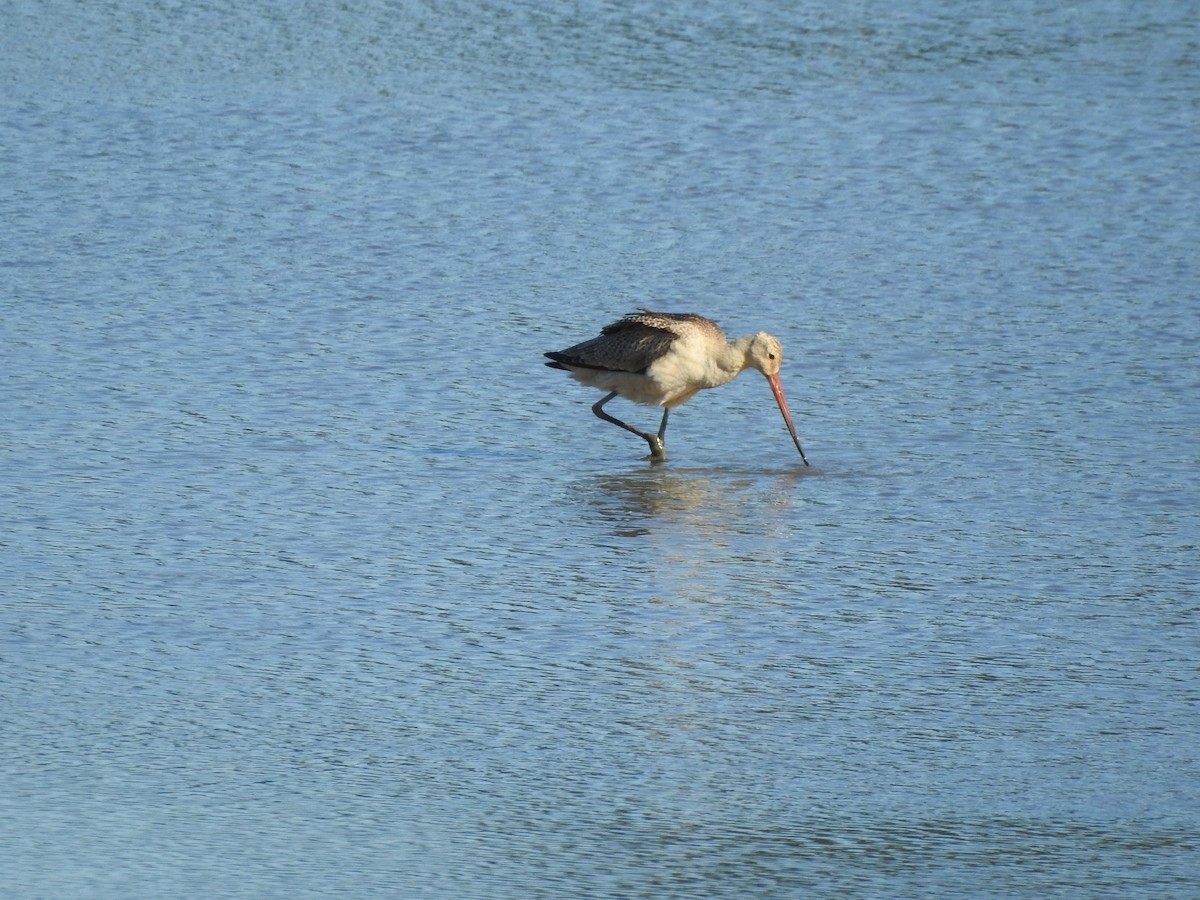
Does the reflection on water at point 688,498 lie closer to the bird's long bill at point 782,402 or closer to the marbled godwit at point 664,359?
the bird's long bill at point 782,402

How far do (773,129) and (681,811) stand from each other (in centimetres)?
993

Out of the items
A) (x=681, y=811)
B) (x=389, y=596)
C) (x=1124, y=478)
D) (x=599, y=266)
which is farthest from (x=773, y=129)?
(x=681, y=811)

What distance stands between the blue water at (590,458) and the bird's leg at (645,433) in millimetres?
142

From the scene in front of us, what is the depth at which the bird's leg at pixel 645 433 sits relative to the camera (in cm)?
1018

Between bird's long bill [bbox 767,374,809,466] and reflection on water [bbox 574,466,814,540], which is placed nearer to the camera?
reflection on water [bbox 574,466,814,540]

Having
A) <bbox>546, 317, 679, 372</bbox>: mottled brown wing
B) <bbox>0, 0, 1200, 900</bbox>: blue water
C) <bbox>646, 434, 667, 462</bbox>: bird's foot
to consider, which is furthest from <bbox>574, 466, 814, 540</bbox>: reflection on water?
<bbox>546, 317, 679, 372</bbox>: mottled brown wing

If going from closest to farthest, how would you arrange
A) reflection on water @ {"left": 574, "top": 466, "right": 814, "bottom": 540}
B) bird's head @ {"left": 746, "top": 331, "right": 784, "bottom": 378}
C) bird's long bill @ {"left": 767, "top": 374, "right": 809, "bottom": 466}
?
reflection on water @ {"left": 574, "top": 466, "right": 814, "bottom": 540}
bird's long bill @ {"left": 767, "top": 374, "right": 809, "bottom": 466}
bird's head @ {"left": 746, "top": 331, "right": 784, "bottom": 378}

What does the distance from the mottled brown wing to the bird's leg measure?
0.20 m

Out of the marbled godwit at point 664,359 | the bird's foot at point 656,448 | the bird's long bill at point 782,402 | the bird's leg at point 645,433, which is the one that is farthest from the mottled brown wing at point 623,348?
the bird's long bill at point 782,402

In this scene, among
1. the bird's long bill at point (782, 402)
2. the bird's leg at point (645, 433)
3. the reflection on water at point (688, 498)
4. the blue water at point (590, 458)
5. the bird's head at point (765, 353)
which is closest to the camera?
the blue water at point (590, 458)

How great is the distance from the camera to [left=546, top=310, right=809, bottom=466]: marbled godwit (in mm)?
10242

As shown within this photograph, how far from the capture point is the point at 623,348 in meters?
10.4

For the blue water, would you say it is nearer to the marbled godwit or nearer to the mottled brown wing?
the marbled godwit

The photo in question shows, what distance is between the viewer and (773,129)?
1528 cm
